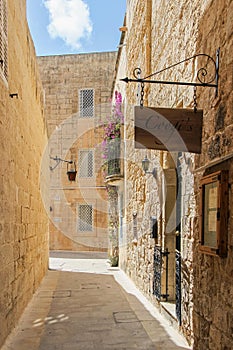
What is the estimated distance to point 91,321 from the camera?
456 centimetres

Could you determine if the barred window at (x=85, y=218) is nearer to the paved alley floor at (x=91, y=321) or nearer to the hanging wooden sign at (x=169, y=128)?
the paved alley floor at (x=91, y=321)

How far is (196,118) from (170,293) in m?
2.91

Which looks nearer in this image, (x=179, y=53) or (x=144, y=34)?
(x=179, y=53)

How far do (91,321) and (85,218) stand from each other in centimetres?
1058

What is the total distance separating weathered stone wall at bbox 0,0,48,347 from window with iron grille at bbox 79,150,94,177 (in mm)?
9462

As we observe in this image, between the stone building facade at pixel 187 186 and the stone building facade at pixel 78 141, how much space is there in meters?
8.28

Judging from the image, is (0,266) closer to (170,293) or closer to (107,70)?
(170,293)

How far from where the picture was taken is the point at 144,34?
627cm

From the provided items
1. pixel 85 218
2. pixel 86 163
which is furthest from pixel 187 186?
pixel 86 163

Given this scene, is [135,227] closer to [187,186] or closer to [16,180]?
[16,180]

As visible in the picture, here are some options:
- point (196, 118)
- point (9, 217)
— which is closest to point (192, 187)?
point (196, 118)

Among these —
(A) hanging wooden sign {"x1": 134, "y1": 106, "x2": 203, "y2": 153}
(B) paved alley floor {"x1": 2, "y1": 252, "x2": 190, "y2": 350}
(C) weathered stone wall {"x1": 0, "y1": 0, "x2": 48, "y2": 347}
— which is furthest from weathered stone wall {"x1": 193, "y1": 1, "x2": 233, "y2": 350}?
(C) weathered stone wall {"x1": 0, "y1": 0, "x2": 48, "y2": 347}

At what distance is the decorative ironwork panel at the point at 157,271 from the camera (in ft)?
15.9

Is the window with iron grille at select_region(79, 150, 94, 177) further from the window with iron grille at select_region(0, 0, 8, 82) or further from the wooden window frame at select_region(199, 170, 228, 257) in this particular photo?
the wooden window frame at select_region(199, 170, 228, 257)
